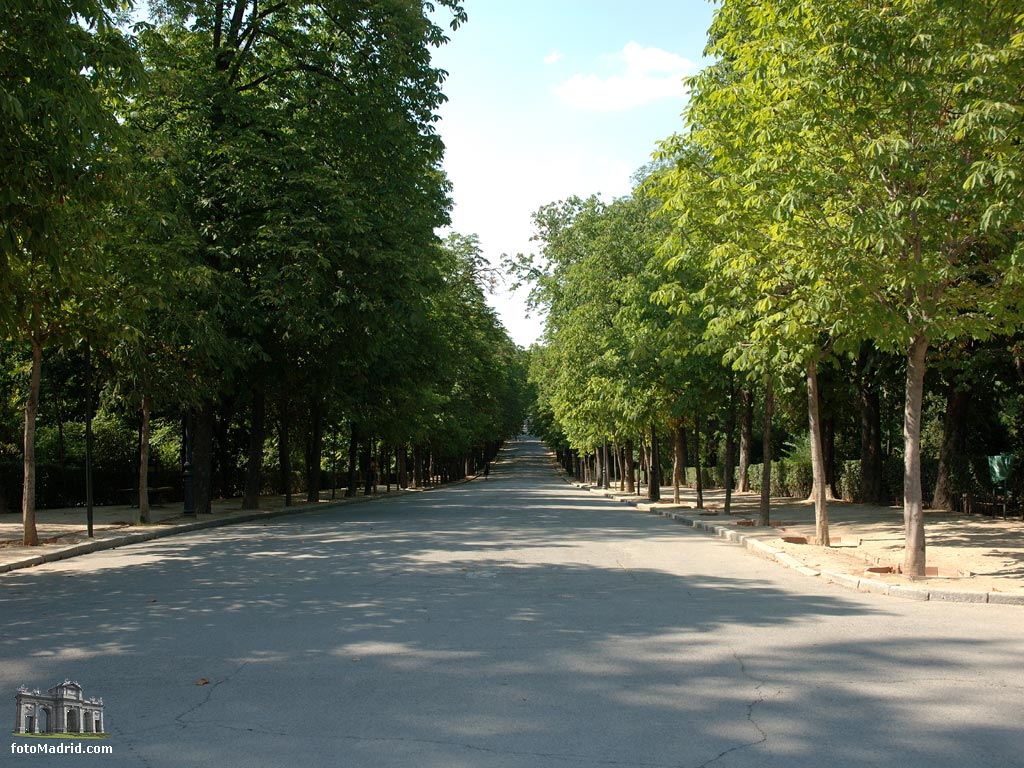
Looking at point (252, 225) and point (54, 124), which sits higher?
point (252, 225)

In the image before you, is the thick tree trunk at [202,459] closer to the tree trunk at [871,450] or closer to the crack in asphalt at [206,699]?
the crack in asphalt at [206,699]

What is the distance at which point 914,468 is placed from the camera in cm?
1188

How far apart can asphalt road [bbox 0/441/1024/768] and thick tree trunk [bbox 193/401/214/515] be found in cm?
1162

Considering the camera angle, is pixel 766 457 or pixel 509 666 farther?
pixel 766 457

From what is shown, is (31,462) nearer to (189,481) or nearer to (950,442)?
(189,481)

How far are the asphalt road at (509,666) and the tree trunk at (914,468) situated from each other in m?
1.16

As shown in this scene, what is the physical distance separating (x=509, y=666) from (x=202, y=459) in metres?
20.0

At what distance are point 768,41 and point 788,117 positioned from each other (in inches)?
53.2

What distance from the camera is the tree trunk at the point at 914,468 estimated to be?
11688 mm

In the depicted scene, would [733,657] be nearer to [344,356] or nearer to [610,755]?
[610,755]

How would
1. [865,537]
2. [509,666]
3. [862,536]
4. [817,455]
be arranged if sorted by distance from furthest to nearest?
[862,536] → [865,537] → [817,455] → [509,666]

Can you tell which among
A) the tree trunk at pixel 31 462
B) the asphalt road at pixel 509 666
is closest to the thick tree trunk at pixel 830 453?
the asphalt road at pixel 509 666

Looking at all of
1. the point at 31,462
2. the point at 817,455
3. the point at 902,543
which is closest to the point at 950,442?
the point at 902,543

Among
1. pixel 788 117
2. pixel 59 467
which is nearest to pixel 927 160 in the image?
pixel 788 117
